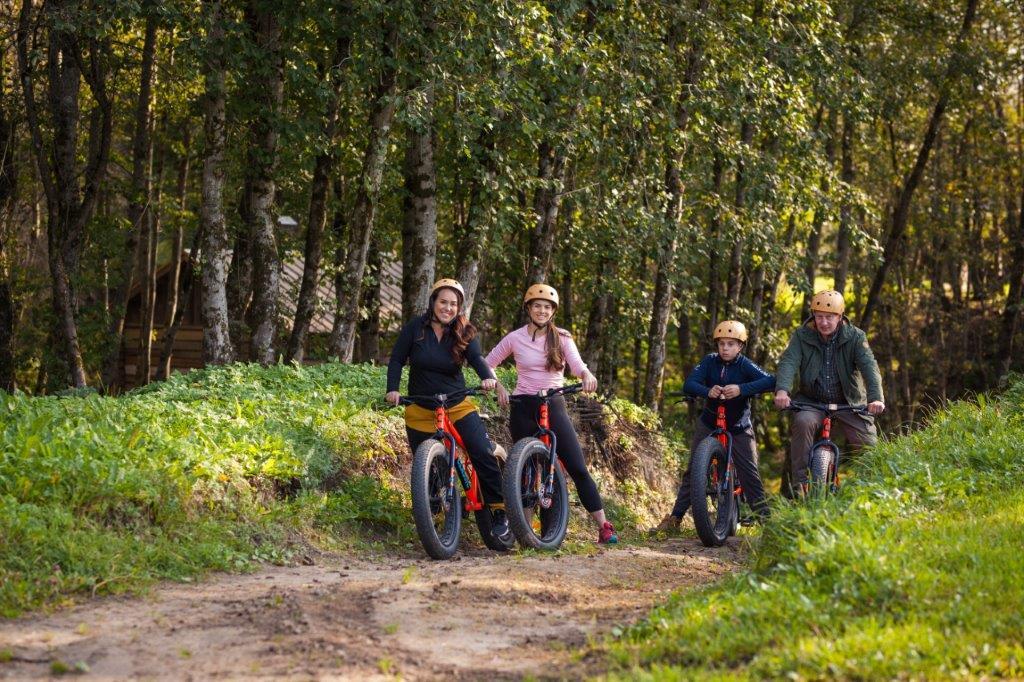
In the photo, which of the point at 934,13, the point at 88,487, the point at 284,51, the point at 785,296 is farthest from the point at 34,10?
the point at 785,296

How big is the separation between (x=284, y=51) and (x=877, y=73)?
1362 centimetres

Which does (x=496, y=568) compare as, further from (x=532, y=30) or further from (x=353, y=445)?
(x=532, y=30)

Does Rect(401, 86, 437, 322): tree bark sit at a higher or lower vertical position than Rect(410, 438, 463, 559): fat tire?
higher

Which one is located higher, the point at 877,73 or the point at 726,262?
the point at 877,73

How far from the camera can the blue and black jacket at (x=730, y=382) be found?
10.9m

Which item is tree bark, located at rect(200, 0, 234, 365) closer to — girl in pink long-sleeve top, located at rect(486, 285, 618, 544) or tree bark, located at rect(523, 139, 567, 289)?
tree bark, located at rect(523, 139, 567, 289)

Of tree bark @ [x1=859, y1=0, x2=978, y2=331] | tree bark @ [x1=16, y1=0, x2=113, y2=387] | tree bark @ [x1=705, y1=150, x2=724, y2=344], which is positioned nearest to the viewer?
tree bark @ [x1=16, y1=0, x2=113, y2=387]

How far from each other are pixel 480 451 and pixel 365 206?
871cm

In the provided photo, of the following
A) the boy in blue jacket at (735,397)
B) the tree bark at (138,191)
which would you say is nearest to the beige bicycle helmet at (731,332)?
the boy in blue jacket at (735,397)

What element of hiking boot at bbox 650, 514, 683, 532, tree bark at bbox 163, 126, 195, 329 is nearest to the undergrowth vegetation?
hiking boot at bbox 650, 514, 683, 532

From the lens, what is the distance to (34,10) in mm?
18734

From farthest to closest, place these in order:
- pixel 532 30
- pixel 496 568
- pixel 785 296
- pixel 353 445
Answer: pixel 785 296 → pixel 532 30 → pixel 353 445 → pixel 496 568

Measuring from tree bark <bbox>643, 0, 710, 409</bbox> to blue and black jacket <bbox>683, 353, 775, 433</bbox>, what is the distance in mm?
7298

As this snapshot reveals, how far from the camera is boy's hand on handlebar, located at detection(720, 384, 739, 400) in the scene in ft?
35.2
